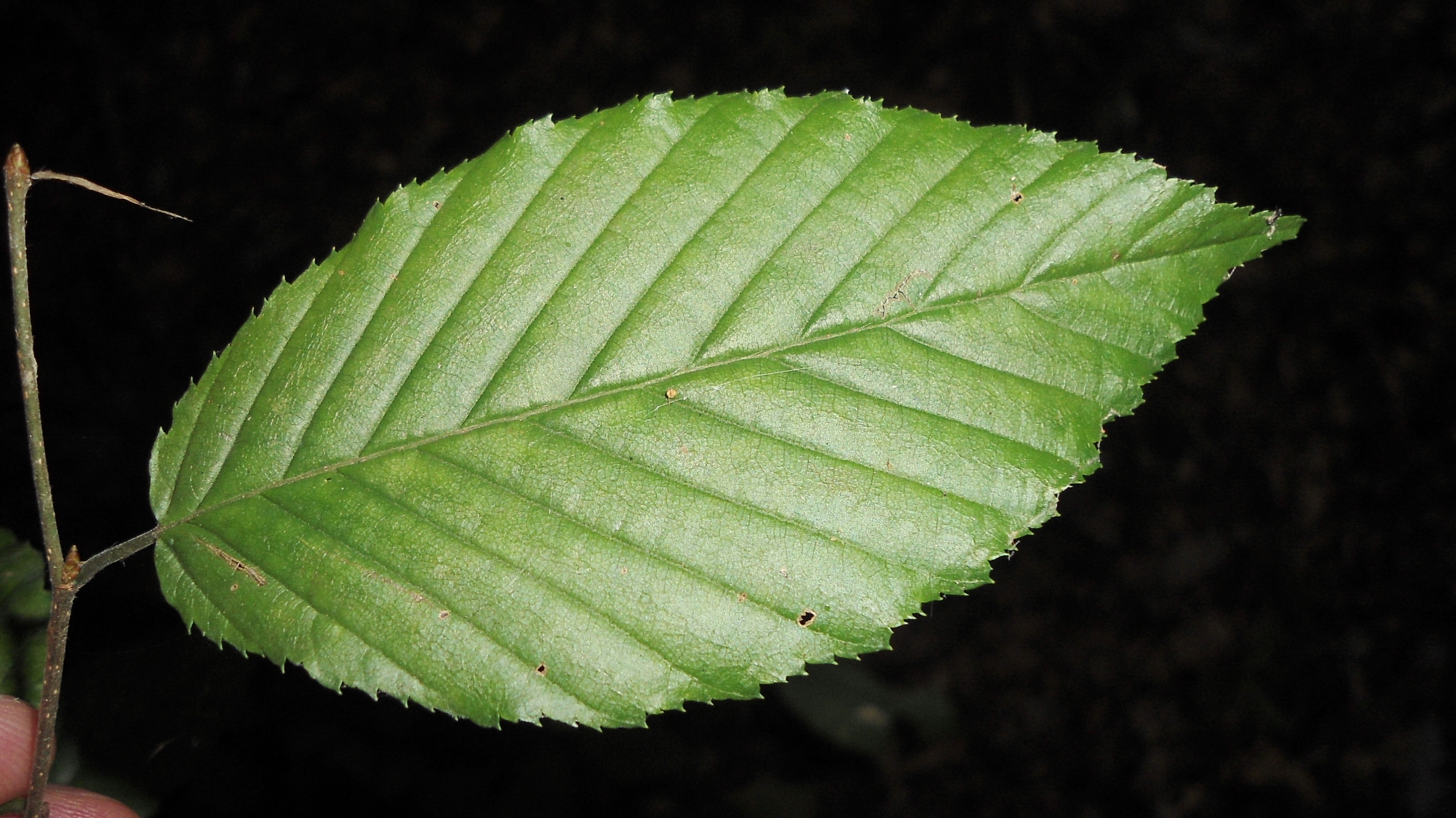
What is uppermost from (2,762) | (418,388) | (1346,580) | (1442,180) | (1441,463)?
(1442,180)

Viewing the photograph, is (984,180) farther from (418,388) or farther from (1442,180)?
(1442,180)

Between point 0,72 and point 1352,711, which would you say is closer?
point 0,72

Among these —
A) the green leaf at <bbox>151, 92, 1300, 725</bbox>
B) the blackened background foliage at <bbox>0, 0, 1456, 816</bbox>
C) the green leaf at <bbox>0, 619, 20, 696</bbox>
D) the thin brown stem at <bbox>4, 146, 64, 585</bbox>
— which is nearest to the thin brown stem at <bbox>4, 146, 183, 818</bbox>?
the thin brown stem at <bbox>4, 146, 64, 585</bbox>

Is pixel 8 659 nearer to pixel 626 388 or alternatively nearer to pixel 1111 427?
pixel 626 388

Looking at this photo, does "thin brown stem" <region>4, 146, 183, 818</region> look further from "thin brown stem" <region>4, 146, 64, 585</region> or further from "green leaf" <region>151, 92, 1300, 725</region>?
"green leaf" <region>151, 92, 1300, 725</region>

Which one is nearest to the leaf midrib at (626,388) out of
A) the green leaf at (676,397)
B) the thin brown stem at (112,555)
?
the green leaf at (676,397)

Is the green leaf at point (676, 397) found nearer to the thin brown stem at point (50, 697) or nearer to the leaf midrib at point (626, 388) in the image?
the leaf midrib at point (626, 388)

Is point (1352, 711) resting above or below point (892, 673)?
above

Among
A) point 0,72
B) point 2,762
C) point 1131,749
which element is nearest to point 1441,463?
point 1131,749
